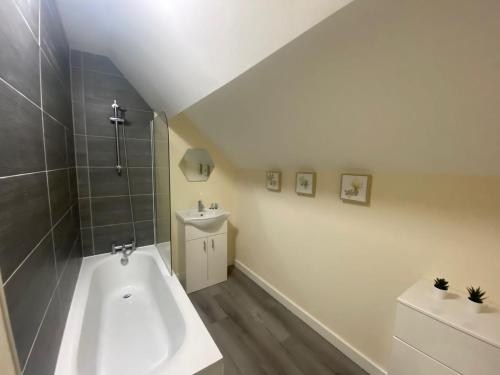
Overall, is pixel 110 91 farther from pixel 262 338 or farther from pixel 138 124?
pixel 262 338

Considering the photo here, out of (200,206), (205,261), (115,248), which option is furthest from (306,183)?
(115,248)

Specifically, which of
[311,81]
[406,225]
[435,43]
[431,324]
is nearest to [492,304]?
[431,324]

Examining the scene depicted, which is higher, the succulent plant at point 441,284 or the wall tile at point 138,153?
the wall tile at point 138,153

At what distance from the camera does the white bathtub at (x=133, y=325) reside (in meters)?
1.07

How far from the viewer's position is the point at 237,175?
2.80 meters

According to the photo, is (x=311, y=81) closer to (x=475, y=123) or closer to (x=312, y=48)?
(x=312, y=48)

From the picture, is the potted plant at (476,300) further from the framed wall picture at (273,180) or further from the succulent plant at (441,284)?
the framed wall picture at (273,180)

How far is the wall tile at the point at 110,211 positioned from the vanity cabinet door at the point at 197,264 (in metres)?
0.75

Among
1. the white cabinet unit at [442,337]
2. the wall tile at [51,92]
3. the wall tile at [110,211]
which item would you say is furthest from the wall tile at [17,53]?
the white cabinet unit at [442,337]

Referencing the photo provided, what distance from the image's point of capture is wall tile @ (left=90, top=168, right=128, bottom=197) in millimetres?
2084

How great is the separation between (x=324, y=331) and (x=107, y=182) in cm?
248

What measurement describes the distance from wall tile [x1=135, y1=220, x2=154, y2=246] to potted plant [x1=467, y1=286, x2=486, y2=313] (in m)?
2.63

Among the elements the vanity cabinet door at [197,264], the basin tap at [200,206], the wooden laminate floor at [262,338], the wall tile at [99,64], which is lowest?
the wooden laminate floor at [262,338]

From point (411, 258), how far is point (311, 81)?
1.19m
